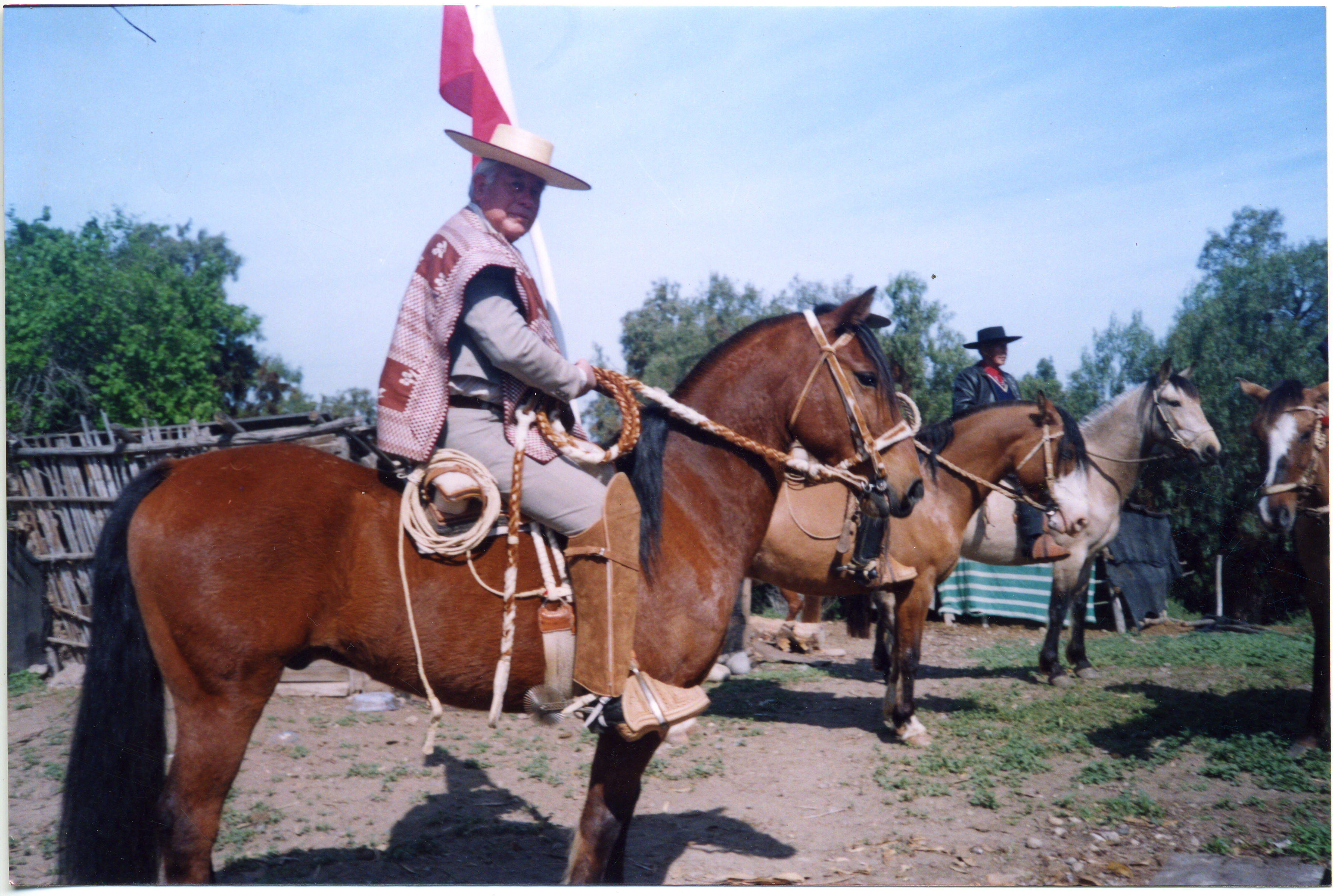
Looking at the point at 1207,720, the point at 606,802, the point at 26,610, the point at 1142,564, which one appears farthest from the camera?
the point at 1142,564

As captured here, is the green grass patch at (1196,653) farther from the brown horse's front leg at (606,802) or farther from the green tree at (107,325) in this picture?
the green tree at (107,325)

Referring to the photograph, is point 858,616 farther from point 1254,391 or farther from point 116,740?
point 116,740

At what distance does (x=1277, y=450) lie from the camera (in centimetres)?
447

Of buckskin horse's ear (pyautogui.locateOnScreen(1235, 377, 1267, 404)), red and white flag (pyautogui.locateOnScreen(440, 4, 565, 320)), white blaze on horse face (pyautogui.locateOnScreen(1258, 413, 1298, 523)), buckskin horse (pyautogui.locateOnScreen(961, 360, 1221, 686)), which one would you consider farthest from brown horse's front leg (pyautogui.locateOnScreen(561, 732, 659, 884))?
buckskin horse (pyautogui.locateOnScreen(961, 360, 1221, 686))

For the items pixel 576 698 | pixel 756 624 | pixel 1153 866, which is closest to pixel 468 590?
pixel 576 698

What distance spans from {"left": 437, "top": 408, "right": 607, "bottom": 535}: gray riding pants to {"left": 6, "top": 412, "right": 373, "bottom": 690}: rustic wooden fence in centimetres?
502

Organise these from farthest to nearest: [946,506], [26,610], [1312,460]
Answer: [26,610]
[946,506]
[1312,460]

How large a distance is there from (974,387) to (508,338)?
6372 mm

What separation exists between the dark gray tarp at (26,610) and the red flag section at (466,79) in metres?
6.36

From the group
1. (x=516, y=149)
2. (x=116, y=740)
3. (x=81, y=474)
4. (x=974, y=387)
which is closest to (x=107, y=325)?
(x=81, y=474)

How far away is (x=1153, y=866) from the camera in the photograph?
146 inches

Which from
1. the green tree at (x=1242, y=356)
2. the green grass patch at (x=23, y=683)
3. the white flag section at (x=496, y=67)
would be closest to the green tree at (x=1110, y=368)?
the green tree at (x=1242, y=356)

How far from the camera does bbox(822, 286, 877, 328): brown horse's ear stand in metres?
3.05

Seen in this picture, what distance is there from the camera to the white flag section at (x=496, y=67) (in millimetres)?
4648
